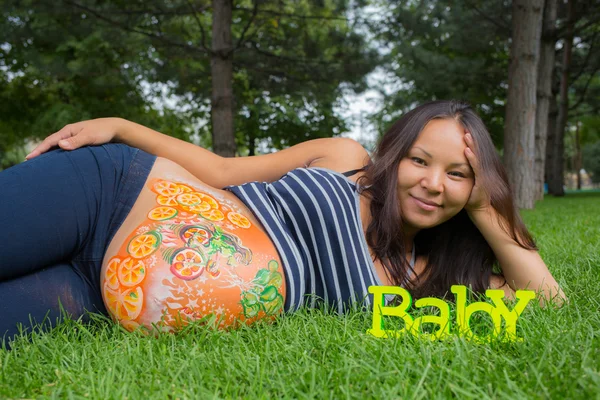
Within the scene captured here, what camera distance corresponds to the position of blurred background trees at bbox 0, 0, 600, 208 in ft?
27.7

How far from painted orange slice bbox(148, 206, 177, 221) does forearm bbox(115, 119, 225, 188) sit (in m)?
0.48

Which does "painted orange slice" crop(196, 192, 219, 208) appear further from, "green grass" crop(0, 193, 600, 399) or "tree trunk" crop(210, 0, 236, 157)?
"tree trunk" crop(210, 0, 236, 157)

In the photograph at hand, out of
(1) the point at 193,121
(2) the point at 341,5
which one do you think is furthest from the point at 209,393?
(1) the point at 193,121

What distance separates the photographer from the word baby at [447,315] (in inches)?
65.7

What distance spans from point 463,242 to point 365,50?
9475mm

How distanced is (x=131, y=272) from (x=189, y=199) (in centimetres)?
38

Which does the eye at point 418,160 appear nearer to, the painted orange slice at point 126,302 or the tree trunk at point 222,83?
the painted orange slice at point 126,302

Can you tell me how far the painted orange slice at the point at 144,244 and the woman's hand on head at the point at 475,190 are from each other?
3.91ft

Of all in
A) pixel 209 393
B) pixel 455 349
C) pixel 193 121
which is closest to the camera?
pixel 209 393

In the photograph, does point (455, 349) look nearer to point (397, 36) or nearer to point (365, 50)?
point (397, 36)

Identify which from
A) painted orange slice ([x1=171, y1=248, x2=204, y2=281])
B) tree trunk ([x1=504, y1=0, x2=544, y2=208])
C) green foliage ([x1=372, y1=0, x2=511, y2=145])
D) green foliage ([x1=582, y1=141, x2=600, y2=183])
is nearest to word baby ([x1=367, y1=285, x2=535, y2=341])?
painted orange slice ([x1=171, y1=248, x2=204, y2=281])

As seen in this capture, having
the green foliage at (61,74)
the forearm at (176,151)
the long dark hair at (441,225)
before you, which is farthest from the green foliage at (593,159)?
the forearm at (176,151)

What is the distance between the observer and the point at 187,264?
1.76 meters

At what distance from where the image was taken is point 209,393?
4.19 feet
